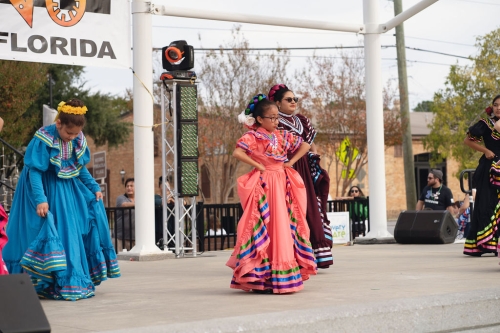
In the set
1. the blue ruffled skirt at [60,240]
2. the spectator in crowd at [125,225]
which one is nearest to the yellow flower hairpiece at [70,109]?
the blue ruffled skirt at [60,240]

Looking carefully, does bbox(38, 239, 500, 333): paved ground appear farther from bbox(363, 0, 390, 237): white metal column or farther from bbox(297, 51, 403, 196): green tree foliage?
bbox(297, 51, 403, 196): green tree foliage

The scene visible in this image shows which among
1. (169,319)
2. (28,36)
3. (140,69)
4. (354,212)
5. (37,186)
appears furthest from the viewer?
(354,212)

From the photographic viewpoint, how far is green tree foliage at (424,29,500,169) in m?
36.7

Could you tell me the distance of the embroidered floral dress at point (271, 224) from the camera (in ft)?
23.7

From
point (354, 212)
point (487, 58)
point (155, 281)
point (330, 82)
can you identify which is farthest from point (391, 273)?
point (487, 58)

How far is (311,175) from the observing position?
9.34 metres

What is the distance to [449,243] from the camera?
48.7ft

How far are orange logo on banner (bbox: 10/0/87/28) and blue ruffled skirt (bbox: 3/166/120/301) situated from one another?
12.7ft

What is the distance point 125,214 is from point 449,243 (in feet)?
18.8

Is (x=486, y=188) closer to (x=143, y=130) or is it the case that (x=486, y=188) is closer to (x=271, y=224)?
(x=271, y=224)

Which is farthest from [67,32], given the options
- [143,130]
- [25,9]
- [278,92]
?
[278,92]

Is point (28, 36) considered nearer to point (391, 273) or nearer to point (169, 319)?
point (391, 273)

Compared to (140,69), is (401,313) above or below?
below

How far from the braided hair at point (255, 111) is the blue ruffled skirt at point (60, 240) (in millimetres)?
1493
